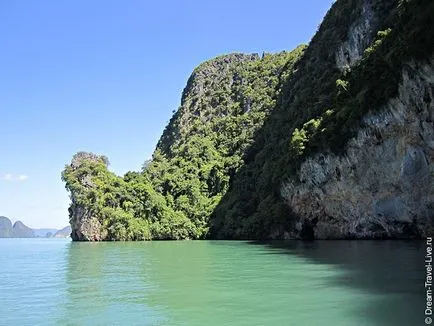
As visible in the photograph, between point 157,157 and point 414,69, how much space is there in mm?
80297

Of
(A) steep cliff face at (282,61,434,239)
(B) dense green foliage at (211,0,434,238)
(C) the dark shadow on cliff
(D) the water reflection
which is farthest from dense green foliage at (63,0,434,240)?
(D) the water reflection

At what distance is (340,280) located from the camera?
16688 mm

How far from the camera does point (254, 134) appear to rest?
9200cm

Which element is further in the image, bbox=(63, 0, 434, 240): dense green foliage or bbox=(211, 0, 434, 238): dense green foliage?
bbox=(63, 0, 434, 240): dense green foliage

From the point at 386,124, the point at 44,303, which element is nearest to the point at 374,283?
the point at 44,303

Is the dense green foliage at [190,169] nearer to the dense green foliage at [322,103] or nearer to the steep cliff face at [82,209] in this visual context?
the steep cliff face at [82,209]

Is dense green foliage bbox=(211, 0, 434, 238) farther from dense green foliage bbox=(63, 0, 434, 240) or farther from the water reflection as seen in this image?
the water reflection

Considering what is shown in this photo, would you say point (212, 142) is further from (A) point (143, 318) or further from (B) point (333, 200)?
(A) point (143, 318)

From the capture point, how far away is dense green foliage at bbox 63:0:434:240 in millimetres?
38344

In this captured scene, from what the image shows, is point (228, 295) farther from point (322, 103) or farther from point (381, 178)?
point (322, 103)

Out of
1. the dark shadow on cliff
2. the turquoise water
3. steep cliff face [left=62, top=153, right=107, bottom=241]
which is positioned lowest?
the turquoise water

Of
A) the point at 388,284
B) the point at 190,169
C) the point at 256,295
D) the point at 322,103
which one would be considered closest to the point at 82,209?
the point at 190,169

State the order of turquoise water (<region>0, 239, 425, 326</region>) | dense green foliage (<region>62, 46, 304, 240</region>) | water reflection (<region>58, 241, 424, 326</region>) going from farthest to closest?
1. dense green foliage (<region>62, 46, 304, 240</region>)
2. turquoise water (<region>0, 239, 425, 326</region>)
3. water reflection (<region>58, 241, 424, 326</region>)

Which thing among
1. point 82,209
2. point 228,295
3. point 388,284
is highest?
point 82,209
